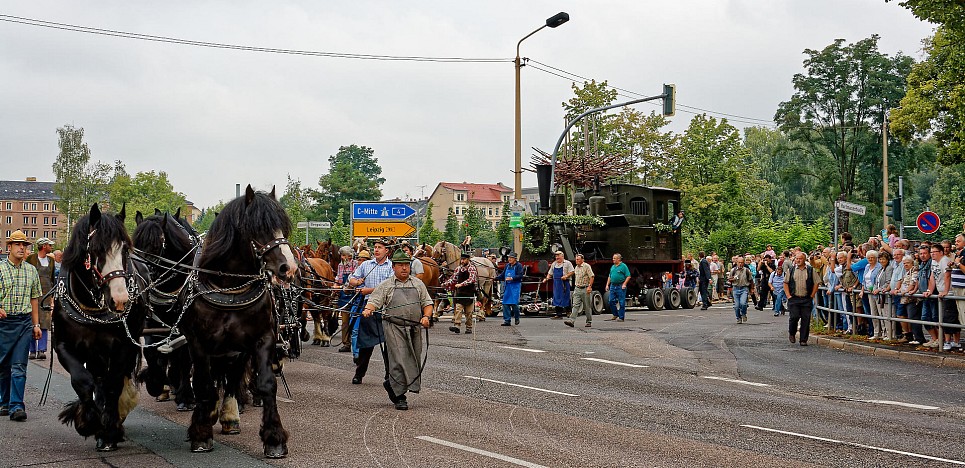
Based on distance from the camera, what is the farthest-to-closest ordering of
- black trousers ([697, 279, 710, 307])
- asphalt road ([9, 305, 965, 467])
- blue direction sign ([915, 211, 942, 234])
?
1. black trousers ([697, 279, 710, 307])
2. blue direction sign ([915, 211, 942, 234])
3. asphalt road ([9, 305, 965, 467])

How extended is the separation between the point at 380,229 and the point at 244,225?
2583 cm

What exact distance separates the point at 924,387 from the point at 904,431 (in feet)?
12.2

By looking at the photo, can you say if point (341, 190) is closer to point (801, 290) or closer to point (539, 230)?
point (539, 230)

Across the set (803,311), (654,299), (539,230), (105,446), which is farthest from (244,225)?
(654,299)

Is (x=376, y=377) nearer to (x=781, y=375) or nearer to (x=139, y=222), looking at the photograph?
(x=139, y=222)

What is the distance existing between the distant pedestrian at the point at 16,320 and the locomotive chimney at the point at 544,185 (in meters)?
20.1

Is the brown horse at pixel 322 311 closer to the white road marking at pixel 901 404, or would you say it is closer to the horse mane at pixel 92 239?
the horse mane at pixel 92 239

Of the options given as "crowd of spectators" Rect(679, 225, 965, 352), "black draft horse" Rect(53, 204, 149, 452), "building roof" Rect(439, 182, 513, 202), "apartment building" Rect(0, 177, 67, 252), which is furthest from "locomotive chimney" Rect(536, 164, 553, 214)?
"apartment building" Rect(0, 177, 67, 252)

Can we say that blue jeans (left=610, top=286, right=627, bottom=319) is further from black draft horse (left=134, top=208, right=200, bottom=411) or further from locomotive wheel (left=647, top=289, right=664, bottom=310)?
black draft horse (left=134, top=208, right=200, bottom=411)

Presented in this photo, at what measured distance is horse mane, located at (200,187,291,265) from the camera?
813cm

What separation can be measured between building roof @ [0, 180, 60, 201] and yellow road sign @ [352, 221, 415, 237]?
12813 centimetres

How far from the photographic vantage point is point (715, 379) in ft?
43.7

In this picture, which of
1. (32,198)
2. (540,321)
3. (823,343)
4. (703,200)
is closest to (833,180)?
(703,200)

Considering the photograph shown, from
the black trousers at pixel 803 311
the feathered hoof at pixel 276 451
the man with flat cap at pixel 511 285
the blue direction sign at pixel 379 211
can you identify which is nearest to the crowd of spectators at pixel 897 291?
the black trousers at pixel 803 311
